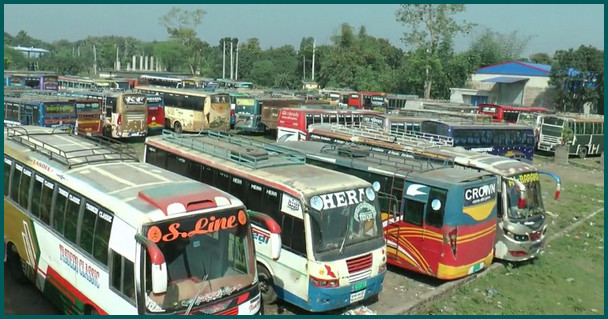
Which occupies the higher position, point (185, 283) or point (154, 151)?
point (154, 151)

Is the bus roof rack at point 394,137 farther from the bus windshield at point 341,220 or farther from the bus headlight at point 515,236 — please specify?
the bus windshield at point 341,220

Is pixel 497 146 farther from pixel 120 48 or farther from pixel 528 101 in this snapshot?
pixel 120 48

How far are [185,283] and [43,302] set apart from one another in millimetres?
3626

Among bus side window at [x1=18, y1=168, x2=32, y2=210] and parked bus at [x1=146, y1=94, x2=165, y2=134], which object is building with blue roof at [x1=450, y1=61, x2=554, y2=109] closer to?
parked bus at [x1=146, y1=94, x2=165, y2=134]

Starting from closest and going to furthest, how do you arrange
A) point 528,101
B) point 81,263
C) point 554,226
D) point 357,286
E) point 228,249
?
point 228,249 → point 81,263 → point 357,286 → point 554,226 → point 528,101

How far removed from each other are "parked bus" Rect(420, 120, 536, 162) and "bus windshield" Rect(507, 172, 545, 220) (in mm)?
9127

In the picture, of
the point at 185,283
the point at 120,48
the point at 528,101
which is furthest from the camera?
the point at 120,48

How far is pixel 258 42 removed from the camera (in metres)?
80.3

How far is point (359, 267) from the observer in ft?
25.8

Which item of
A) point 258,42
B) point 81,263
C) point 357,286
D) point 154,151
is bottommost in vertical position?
point 357,286

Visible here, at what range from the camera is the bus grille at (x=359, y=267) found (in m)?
7.75

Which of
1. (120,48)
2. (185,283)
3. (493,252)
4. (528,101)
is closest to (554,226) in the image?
(493,252)

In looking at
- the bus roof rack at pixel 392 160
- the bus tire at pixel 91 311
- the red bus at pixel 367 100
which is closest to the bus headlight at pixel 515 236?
the bus roof rack at pixel 392 160

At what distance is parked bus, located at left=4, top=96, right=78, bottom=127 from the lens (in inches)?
800
